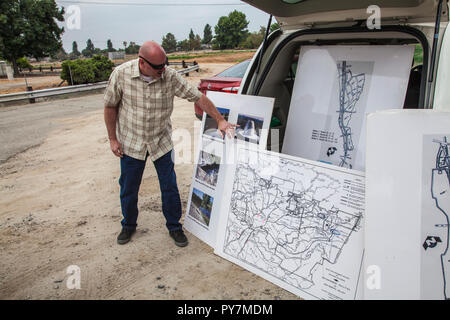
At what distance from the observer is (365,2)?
215 centimetres

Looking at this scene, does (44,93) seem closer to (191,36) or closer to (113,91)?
(113,91)

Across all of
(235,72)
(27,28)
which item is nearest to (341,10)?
(235,72)

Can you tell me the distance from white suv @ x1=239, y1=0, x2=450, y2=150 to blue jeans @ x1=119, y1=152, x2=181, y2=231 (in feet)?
3.48

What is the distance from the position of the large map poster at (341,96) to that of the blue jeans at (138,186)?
1131 millimetres

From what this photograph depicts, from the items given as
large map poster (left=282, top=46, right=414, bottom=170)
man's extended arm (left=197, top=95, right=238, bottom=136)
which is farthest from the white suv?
man's extended arm (left=197, top=95, right=238, bottom=136)

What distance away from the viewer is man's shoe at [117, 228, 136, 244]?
2.70m

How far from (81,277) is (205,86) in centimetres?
437

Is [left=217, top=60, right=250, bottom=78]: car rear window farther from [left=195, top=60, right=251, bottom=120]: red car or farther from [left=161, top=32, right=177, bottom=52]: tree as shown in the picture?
[left=161, top=32, right=177, bottom=52]: tree

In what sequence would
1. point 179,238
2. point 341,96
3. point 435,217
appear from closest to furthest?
point 435,217, point 341,96, point 179,238

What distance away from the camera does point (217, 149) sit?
2.58 m

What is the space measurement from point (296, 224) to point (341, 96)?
1.23 metres

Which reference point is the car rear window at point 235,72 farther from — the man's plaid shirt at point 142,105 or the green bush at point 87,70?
the green bush at point 87,70

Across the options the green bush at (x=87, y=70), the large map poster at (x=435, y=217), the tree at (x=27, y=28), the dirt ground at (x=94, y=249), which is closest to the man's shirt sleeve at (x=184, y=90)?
the dirt ground at (x=94, y=249)

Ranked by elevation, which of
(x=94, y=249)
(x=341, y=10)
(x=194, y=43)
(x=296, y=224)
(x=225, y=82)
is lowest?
(x=94, y=249)
